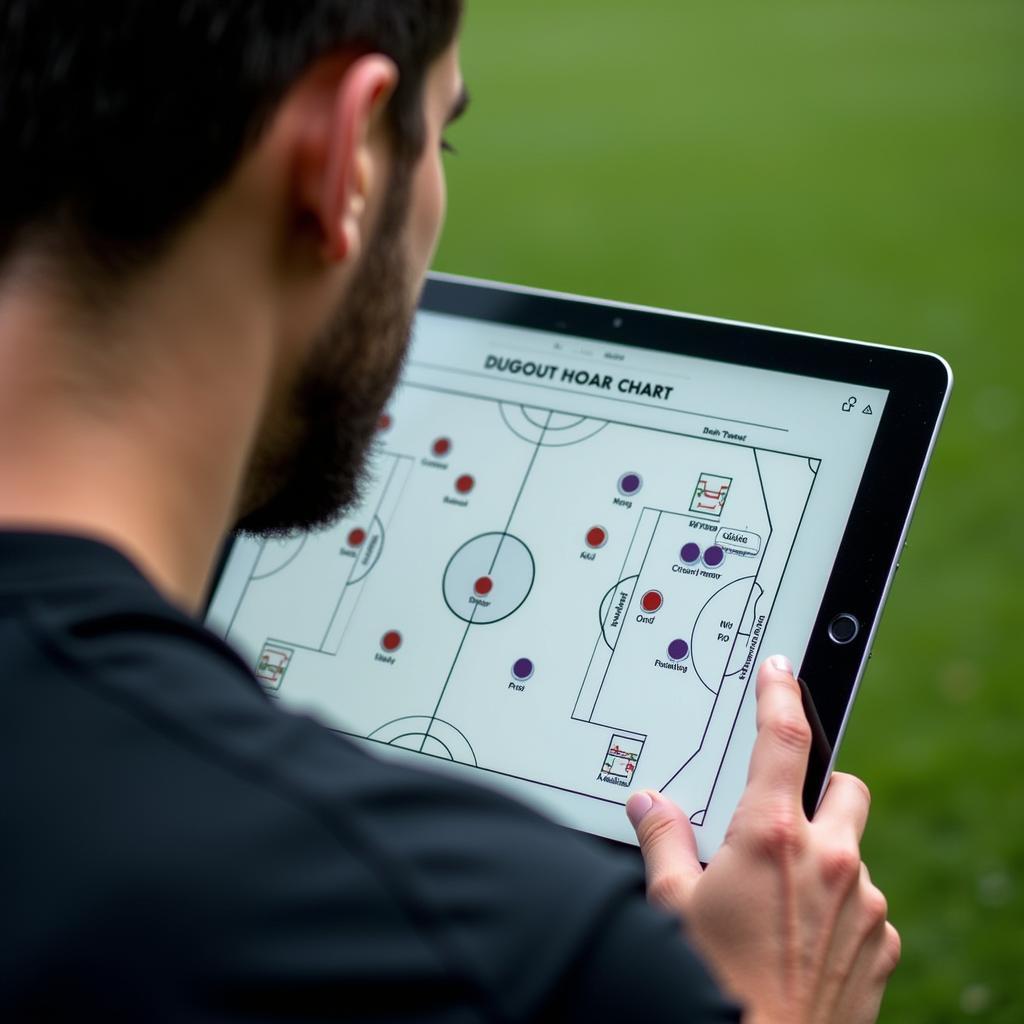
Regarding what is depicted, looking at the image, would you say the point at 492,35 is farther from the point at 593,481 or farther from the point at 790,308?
the point at 593,481

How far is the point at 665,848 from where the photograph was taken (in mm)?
1251

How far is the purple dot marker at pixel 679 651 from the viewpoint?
1.34 m

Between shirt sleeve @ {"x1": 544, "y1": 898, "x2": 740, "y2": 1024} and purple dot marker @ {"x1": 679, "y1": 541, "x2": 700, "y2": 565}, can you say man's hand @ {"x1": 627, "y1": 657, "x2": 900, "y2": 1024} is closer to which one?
purple dot marker @ {"x1": 679, "y1": 541, "x2": 700, "y2": 565}

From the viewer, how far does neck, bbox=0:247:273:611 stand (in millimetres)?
907

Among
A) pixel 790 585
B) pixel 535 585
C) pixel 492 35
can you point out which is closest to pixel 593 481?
pixel 535 585

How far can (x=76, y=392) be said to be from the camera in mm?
927

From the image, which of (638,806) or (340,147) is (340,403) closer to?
(340,147)

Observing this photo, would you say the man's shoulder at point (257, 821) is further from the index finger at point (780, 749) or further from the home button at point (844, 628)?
the home button at point (844, 628)

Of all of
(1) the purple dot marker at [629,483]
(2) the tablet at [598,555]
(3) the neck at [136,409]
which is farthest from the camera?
(1) the purple dot marker at [629,483]

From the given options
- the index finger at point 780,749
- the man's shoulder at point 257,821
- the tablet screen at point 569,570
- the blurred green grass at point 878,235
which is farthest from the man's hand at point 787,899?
the blurred green grass at point 878,235

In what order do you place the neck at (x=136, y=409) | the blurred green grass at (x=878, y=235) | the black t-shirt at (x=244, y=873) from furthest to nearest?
the blurred green grass at (x=878, y=235)
the neck at (x=136, y=409)
the black t-shirt at (x=244, y=873)

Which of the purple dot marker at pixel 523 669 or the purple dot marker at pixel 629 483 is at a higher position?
the purple dot marker at pixel 629 483

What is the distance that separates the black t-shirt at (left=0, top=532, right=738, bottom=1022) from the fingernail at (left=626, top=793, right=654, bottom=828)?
18.5 inches

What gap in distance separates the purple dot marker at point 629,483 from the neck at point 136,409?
494 millimetres
